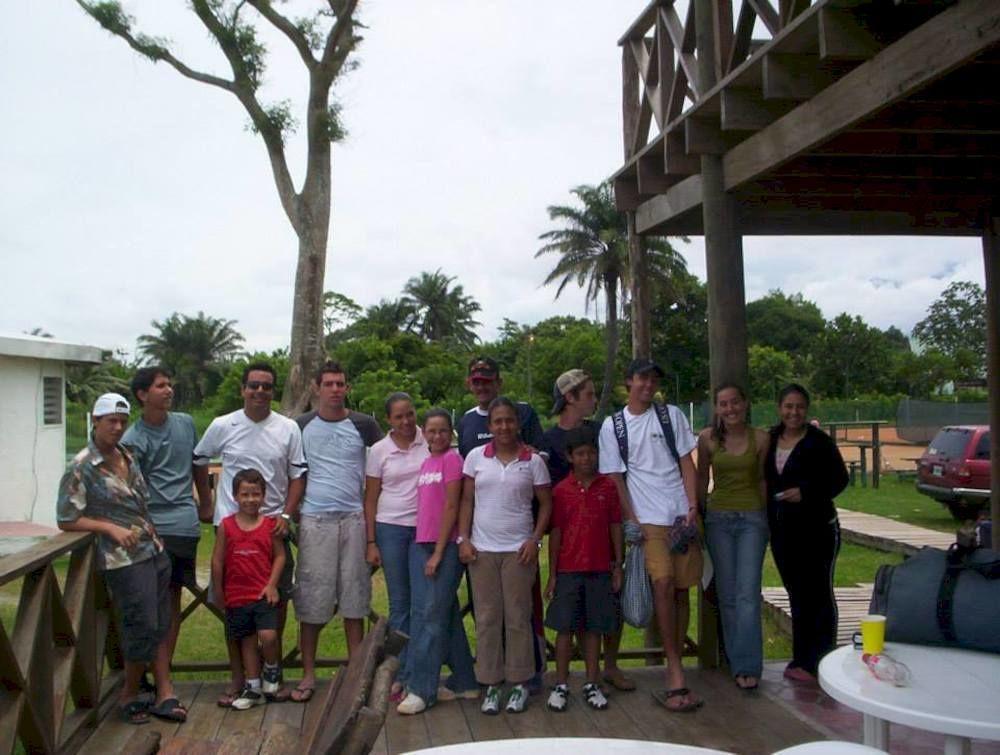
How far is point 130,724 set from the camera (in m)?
→ 4.77

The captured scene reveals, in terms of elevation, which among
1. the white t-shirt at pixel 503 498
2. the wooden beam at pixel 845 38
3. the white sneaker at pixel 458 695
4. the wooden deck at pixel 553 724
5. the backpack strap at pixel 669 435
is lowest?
the wooden deck at pixel 553 724

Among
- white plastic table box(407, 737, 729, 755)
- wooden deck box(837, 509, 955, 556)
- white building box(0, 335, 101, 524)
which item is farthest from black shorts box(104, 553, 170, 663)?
white building box(0, 335, 101, 524)

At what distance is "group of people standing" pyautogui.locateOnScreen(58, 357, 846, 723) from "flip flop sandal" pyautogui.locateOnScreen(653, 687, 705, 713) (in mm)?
12

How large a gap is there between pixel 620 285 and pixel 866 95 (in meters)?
43.4

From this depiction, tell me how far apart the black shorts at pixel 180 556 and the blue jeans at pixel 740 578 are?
8.45 ft

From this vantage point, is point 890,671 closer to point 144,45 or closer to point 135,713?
point 135,713

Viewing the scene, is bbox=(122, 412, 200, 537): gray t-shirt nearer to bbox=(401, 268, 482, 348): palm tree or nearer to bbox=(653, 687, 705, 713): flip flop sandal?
bbox=(653, 687, 705, 713): flip flop sandal

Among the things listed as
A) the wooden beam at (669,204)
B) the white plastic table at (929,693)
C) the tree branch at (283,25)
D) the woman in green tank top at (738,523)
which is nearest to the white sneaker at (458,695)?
the woman in green tank top at (738,523)

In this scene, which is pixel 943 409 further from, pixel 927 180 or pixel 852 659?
pixel 852 659

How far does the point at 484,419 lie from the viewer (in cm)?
517

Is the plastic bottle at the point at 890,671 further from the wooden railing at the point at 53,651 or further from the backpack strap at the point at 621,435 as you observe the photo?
the wooden railing at the point at 53,651

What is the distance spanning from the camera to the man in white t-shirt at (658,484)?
498 cm

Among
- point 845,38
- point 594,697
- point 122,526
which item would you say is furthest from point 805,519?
point 122,526

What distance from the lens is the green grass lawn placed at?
7.55m
